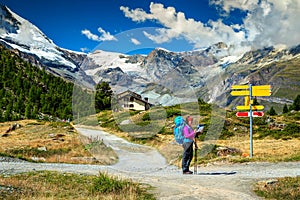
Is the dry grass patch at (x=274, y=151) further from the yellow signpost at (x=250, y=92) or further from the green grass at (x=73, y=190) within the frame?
the green grass at (x=73, y=190)

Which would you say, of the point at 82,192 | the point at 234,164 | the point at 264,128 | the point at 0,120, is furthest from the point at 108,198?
the point at 0,120

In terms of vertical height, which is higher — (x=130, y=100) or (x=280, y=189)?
(x=130, y=100)

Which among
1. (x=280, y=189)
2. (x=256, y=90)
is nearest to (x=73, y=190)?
(x=280, y=189)

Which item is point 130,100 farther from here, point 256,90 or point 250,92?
point 256,90

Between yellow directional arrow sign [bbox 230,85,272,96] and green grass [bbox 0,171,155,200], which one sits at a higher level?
yellow directional arrow sign [bbox 230,85,272,96]

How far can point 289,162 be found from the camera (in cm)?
2095

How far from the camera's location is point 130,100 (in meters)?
14.6

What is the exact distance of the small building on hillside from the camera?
13.9 m

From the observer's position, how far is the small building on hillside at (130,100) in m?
13.9

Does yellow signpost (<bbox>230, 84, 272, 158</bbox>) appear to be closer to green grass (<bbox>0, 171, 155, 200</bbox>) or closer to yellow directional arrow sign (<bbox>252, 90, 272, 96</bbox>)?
yellow directional arrow sign (<bbox>252, 90, 272, 96</bbox>)

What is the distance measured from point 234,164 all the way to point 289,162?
3.29 m

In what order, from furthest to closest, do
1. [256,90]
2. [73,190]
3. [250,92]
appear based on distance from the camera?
[250,92] < [256,90] < [73,190]

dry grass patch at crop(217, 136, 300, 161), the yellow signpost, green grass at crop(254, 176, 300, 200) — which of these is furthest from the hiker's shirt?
the yellow signpost

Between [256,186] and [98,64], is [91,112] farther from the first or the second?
[256,186]
